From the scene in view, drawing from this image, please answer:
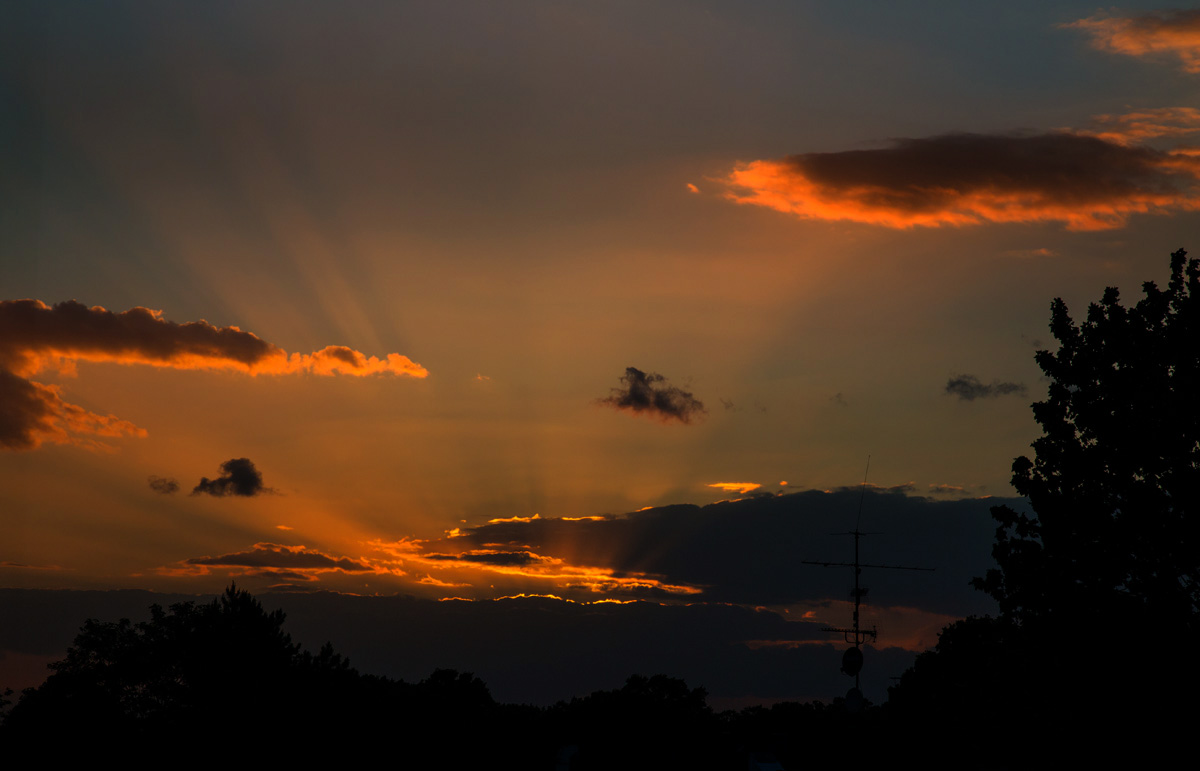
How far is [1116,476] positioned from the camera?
4122 centimetres

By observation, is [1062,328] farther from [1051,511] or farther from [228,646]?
[228,646]

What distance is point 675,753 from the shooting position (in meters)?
112

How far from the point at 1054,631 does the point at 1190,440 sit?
345 inches

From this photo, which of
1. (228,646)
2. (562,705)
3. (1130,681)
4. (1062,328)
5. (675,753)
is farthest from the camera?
(562,705)

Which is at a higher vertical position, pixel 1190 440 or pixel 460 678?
pixel 1190 440

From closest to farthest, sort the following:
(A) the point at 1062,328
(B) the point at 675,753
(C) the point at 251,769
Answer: (A) the point at 1062,328 < (C) the point at 251,769 < (B) the point at 675,753

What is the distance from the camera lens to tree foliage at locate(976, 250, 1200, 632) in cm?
3881

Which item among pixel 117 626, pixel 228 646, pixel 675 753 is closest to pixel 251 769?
pixel 228 646

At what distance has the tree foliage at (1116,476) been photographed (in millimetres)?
38812

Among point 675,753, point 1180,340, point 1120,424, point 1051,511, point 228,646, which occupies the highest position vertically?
point 1180,340

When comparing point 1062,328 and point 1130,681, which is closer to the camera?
point 1130,681

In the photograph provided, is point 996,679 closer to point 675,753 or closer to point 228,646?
point 228,646

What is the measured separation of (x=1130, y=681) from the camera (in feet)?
125

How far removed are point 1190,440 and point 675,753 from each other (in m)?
82.6
